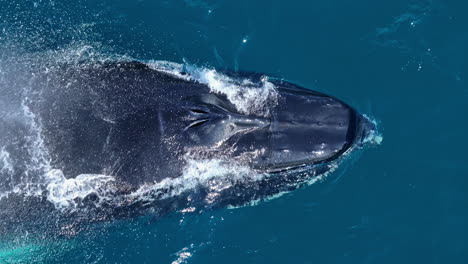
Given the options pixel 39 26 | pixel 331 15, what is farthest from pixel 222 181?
pixel 39 26

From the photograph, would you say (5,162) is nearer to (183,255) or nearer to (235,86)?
(183,255)

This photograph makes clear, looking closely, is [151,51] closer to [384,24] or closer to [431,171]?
[384,24]

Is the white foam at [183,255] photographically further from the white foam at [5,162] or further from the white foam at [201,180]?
the white foam at [5,162]

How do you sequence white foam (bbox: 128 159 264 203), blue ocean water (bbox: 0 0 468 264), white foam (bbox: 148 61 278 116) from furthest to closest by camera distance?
white foam (bbox: 148 61 278 116), blue ocean water (bbox: 0 0 468 264), white foam (bbox: 128 159 264 203)

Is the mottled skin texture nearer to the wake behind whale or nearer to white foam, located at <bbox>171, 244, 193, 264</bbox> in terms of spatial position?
the wake behind whale

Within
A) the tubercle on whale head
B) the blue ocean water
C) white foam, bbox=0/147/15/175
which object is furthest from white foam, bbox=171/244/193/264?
the tubercle on whale head

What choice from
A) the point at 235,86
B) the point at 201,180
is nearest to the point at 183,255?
the point at 201,180
